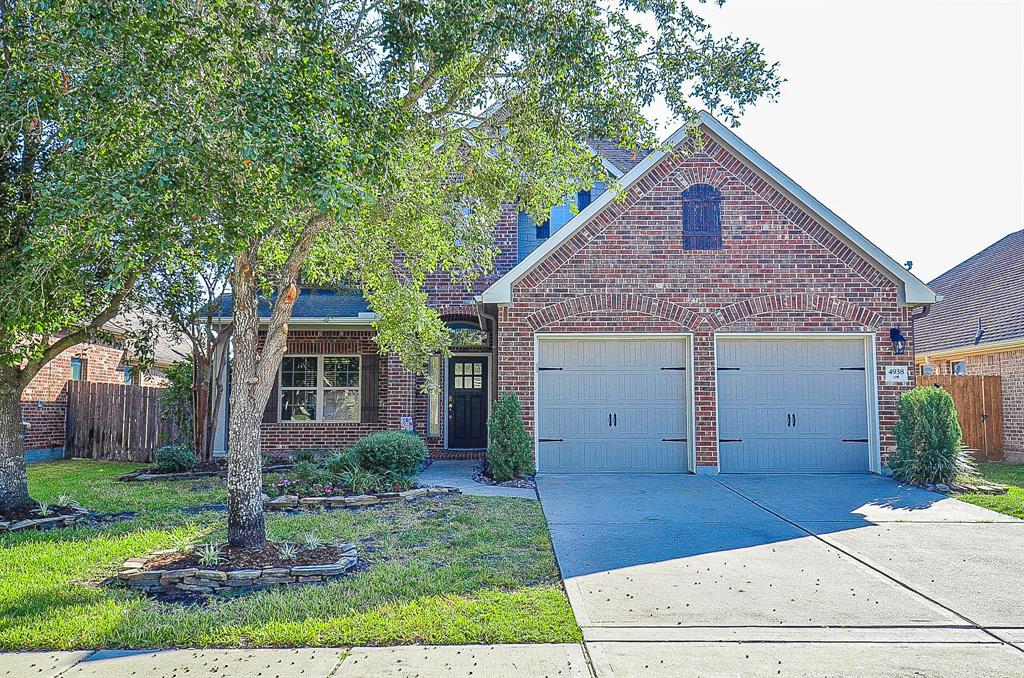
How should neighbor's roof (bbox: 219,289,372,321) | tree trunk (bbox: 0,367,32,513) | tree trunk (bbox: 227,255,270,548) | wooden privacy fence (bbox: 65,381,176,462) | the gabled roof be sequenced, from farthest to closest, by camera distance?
wooden privacy fence (bbox: 65,381,176,462) < neighbor's roof (bbox: 219,289,372,321) < the gabled roof < tree trunk (bbox: 0,367,32,513) < tree trunk (bbox: 227,255,270,548)

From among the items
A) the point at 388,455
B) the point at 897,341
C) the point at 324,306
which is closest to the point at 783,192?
the point at 897,341

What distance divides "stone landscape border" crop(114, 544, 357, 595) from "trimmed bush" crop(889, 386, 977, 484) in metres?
9.23

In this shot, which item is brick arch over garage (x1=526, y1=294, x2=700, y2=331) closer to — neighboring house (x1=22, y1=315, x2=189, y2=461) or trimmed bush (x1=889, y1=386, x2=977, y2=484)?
trimmed bush (x1=889, y1=386, x2=977, y2=484)

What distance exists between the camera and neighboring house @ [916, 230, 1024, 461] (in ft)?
49.1

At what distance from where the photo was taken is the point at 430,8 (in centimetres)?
632

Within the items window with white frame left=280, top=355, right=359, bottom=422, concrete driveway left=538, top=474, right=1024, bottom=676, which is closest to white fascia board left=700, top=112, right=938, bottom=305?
concrete driveway left=538, top=474, right=1024, bottom=676

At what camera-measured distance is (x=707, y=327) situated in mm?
12172

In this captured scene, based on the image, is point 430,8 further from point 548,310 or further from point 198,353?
point 198,353

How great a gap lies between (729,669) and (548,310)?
838 centimetres

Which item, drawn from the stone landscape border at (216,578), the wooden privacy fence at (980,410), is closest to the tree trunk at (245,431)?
the stone landscape border at (216,578)

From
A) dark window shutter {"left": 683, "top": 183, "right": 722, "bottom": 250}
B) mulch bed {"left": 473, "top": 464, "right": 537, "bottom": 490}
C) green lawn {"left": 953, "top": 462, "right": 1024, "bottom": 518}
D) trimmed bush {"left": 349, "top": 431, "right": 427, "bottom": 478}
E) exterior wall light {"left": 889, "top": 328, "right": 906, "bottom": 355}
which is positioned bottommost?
green lawn {"left": 953, "top": 462, "right": 1024, "bottom": 518}

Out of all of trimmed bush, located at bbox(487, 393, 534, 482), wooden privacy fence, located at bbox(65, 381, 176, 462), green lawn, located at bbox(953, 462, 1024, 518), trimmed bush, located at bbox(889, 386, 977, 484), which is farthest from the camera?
wooden privacy fence, located at bbox(65, 381, 176, 462)

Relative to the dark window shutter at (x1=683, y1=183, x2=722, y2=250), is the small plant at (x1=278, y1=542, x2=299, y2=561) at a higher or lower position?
lower

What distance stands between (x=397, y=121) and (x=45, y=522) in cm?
645
